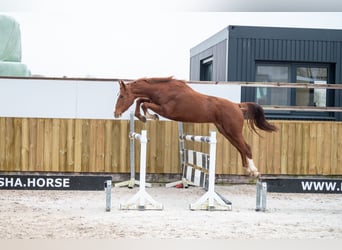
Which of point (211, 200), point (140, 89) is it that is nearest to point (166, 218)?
point (211, 200)

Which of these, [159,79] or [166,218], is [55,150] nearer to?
[166,218]

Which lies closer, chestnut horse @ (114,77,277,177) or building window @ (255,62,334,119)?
chestnut horse @ (114,77,277,177)

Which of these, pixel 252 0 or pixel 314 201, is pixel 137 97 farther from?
pixel 314 201

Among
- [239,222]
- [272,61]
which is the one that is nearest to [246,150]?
[239,222]

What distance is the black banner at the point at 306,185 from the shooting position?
257 centimetres

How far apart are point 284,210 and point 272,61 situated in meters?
1.58

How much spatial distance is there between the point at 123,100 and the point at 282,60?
2.71 m

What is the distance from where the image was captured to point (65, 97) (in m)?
4.07

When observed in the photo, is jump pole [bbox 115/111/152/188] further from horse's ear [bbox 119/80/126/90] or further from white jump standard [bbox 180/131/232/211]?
horse's ear [bbox 119/80/126/90]

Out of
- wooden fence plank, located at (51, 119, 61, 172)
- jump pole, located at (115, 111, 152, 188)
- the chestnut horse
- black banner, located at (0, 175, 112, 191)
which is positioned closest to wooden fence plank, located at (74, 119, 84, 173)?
wooden fence plank, located at (51, 119, 61, 172)

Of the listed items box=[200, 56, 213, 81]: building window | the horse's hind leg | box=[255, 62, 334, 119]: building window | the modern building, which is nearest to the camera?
the horse's hind leg

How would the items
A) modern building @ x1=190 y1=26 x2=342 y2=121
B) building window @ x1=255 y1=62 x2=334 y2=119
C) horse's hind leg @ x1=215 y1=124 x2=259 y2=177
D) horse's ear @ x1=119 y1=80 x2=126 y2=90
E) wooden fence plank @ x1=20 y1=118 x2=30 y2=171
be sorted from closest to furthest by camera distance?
1. horse's ear @ x1=119 y1=80 x2=126 y2=90
2. horse's hind leg @ x1=215 y1=124 x2=259 y2=177
3. building window @ x1=255 y1=62 x2=334 y2=119
4. modern building @ x1=190 y1=26 x2=342 y2=121
5. wooden fence plank @ x1=20 y1=118 x2=30 y2=171

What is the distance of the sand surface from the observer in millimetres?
2277

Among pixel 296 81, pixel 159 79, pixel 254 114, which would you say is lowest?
pixel 254 114
